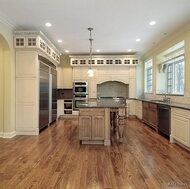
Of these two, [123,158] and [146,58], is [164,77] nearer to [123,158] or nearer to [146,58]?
[146,58]

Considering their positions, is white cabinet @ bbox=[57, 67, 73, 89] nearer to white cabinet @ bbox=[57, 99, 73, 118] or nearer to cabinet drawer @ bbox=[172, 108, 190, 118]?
white cabinet @ bbox=[57, 99, 73, 118]

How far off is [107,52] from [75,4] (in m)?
4.24

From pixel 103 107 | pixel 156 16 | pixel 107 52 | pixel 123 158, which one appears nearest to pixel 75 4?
pixel 156 16

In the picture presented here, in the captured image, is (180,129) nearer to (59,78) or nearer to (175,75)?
(175,75)

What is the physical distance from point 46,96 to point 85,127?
7.61 ft

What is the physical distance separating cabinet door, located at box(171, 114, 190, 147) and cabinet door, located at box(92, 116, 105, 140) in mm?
1657

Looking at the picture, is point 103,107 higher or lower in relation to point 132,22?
lower

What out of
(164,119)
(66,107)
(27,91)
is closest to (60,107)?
(66,107)

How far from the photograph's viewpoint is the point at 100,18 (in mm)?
3988

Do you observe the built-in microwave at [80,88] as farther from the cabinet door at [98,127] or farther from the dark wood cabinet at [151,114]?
the cabinet door at [98,127]

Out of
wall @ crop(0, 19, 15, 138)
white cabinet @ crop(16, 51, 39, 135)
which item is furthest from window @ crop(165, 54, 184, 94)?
wall @ crop(0, 19, 15, 138)

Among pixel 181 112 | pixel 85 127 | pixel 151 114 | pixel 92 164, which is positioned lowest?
pixel 92 164

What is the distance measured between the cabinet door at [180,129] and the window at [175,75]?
5.13 feet

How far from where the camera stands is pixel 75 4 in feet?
11.0
